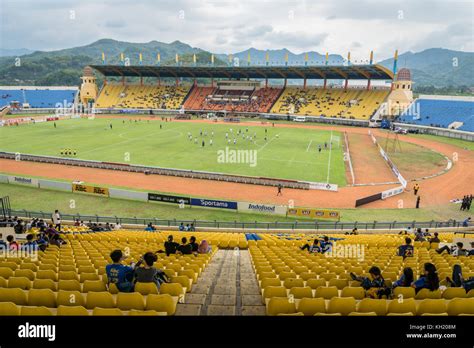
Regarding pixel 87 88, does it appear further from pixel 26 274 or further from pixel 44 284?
pixel 44 284

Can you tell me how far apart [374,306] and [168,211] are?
24.1m

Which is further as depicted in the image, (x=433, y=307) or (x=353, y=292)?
(x=353, y=292)

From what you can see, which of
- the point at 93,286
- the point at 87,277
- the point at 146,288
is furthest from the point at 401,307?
the point at 87,277

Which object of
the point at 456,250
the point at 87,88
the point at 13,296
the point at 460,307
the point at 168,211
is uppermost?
the point at 87,88

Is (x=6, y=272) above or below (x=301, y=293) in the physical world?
below

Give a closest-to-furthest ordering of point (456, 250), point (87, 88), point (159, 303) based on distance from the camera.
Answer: point (159, 303), point (456, 250), point (87, 88)

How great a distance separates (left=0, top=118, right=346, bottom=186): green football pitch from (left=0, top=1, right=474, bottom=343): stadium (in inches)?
17.4

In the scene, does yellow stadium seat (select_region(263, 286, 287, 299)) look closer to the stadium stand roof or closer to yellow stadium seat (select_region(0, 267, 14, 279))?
yellow stadium seat (select_region(0, 267, 14, 279))

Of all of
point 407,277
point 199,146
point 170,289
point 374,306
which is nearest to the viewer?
point 374,306

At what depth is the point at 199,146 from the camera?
53750 mm

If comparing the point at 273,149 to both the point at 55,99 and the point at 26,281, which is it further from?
the point at 55,99

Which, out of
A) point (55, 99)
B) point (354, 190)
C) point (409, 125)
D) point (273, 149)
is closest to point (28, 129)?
point (55, 99)

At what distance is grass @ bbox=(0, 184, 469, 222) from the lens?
27.1m
